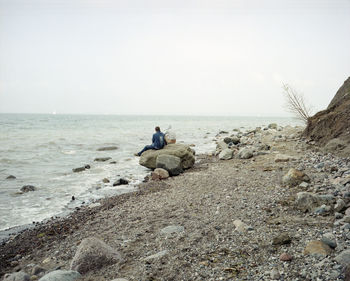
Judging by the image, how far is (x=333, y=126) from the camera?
11266 millimetres

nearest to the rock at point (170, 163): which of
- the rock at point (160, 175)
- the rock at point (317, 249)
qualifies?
the rock at point (160, 175)

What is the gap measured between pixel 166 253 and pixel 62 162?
1400 centimetres

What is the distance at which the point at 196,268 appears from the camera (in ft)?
12.5

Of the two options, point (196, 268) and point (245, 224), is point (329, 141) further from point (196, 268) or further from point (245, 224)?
point (196, 268)

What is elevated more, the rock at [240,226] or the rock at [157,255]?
the rock at [240,226]

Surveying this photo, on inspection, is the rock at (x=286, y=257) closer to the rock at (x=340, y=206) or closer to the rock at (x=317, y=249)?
the rock at (x=317, y=249)

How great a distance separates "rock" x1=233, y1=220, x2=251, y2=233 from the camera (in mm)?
4878

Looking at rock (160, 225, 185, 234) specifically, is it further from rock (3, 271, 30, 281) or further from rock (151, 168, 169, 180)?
rock (151, 168, 169, 180)

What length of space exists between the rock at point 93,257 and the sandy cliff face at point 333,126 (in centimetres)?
917

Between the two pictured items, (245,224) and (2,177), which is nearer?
(245,224)

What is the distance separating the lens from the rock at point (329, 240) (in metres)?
3.81

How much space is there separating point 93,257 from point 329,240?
384 centimetres

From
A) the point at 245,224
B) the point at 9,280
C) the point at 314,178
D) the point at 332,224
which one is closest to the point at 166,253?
the point at 245,224

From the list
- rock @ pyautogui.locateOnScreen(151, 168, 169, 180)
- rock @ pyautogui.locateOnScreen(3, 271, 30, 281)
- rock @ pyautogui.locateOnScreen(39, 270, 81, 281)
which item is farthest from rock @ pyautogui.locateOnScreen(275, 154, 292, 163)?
rock @ pyautogui.locateOnScreen(3, 271, 30, 281)
